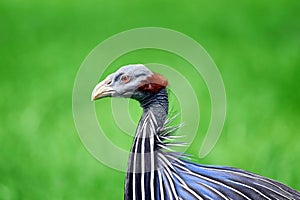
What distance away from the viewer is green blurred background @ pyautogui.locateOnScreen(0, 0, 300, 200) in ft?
13.3

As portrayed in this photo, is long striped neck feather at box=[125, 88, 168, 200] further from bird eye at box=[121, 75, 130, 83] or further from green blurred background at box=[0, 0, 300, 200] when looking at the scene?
green blurred background at box=[0, 0, 300, 200]

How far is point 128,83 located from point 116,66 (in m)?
3.10

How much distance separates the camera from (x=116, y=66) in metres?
5.67

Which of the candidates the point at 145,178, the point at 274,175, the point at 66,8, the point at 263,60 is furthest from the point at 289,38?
the point at 145,178

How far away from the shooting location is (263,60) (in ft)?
19.6

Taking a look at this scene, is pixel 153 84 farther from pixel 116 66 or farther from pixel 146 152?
pixel 116 66

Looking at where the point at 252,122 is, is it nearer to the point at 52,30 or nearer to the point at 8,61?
the point at 8,61

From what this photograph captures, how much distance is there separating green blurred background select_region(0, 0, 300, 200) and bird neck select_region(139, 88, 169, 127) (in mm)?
1253

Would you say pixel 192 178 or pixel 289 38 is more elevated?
pixel 289 38

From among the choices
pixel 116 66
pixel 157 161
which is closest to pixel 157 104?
pixel 157 161

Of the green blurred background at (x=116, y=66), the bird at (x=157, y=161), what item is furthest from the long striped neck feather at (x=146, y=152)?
the green blurred background at (x=116, y=66)

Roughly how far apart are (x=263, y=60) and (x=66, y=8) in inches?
87.4

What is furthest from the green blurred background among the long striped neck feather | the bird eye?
the bird eye

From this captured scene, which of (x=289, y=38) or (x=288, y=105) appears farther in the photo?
(x=289, y=38)
